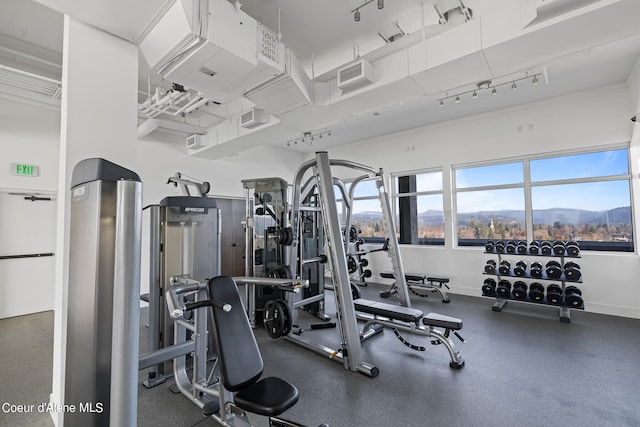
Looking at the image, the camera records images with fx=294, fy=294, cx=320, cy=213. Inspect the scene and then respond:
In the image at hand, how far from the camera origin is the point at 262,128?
469cm

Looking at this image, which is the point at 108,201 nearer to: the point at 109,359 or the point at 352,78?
the point at 109,359

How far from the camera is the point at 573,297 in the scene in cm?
426

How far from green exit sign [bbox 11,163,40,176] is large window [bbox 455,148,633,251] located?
756cm

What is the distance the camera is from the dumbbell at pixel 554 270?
4.40 meters

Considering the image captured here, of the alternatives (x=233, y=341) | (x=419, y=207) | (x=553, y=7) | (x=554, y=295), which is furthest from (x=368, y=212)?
(x=233, y=341)

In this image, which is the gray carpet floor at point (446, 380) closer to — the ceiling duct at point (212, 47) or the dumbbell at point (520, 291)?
the dumbbell at point (520, 291)

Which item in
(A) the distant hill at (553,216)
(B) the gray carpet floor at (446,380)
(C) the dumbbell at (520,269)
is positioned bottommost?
(B) the gray carpet floor at (446,380)

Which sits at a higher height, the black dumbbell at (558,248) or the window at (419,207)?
the window at (419,207)

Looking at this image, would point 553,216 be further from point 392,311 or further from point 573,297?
point 392,311

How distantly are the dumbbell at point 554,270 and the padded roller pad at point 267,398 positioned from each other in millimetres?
4608

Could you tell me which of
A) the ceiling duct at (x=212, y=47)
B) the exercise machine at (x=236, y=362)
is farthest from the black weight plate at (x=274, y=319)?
the ceiling duct at (x=212, y=47)

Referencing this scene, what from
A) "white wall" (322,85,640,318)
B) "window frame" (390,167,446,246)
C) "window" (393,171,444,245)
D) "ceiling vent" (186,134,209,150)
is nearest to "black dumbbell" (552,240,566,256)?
"white wall" (322,85,640,318)

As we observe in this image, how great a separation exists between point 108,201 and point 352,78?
2659mm

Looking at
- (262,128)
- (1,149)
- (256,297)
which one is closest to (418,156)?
(262,128)
